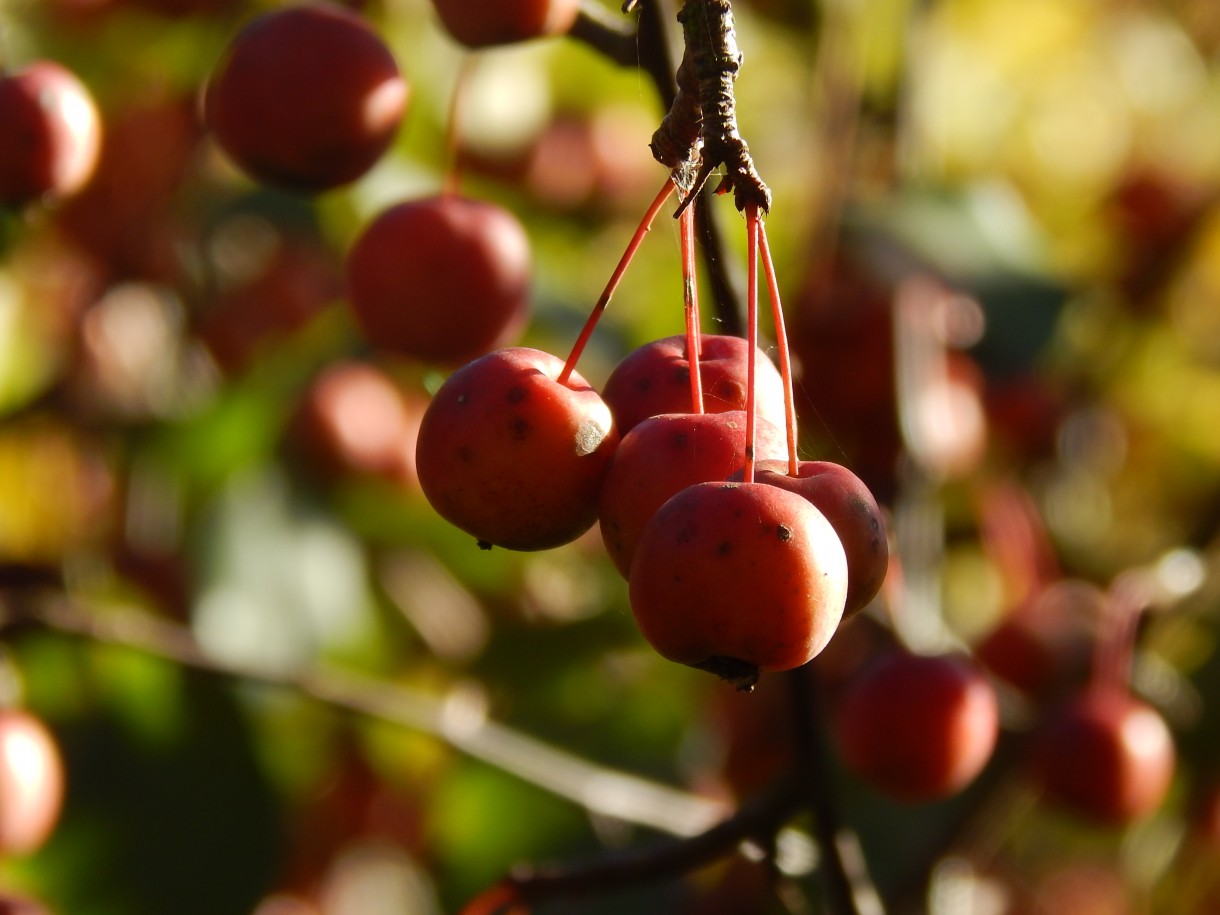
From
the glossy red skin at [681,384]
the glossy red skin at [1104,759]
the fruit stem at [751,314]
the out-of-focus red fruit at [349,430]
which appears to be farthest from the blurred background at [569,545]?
the fruit stem at [751,314]

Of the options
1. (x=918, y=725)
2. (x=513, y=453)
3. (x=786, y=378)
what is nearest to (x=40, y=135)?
(x=513, y=453)

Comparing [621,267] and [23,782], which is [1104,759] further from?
[23,782]

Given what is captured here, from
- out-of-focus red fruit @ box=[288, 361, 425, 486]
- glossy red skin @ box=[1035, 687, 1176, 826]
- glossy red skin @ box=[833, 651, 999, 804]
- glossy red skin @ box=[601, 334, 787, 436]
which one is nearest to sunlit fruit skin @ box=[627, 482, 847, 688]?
glossy red skin @ box=[601, 334, 787, 436]

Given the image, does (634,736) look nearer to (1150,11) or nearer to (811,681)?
(811,681)

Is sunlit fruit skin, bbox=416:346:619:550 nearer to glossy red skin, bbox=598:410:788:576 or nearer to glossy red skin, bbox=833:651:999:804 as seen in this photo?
glossy red skin, bbox=598:410:788:576

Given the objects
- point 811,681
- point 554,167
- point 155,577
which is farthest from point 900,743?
point 554,167
